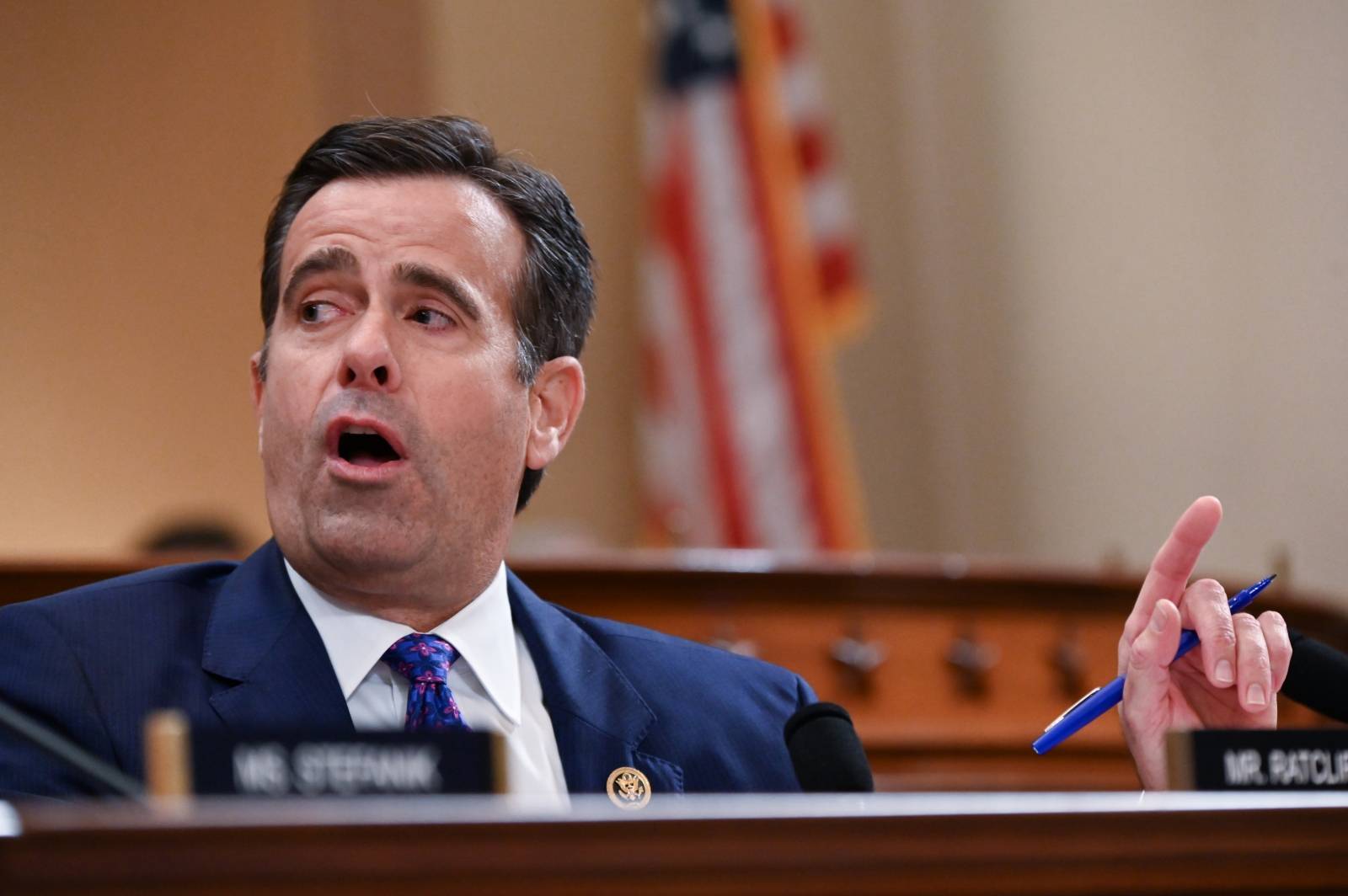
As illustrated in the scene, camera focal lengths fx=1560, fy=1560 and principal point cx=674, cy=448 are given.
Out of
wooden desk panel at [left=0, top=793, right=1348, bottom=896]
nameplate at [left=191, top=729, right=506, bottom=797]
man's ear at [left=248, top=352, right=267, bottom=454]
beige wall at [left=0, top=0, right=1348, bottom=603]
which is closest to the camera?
wooden desk panel at [left=0, top=793, right=1348, bottom=896]

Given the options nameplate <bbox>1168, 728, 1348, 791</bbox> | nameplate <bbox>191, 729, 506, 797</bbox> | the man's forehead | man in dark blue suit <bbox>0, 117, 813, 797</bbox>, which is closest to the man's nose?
man in dark blue suit <bbox>0, 117, 813, 797</bbox>

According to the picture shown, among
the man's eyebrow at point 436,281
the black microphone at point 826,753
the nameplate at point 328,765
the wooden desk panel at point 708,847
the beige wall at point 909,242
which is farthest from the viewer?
the beige wall at point 909,242

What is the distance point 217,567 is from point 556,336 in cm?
55

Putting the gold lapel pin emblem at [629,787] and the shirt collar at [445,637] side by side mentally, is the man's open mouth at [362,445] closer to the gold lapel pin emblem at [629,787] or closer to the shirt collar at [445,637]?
the shirt collar at [445,637]

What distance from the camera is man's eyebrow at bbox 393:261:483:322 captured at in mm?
1879

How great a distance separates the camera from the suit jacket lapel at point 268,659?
1692 millimetres

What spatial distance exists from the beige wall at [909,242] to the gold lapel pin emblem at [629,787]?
3.89m

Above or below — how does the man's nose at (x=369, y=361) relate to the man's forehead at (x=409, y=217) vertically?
below

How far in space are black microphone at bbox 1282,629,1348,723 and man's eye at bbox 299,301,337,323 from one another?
116cm

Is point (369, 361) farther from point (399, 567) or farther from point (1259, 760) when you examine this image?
point (1259, 760)

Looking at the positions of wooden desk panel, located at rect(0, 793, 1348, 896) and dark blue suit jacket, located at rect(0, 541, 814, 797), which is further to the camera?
dark blue suit jacket, located at rect(0, 541, 814, 797)

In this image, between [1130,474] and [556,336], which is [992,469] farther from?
[556,336]

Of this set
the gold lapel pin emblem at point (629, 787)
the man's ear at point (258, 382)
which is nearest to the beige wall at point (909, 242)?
the man's ear at point (258, 382)

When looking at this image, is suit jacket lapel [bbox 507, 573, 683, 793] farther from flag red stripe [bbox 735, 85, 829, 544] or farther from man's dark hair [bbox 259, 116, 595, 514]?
flag red stripe [bbox 735, 85, 829, 544]
